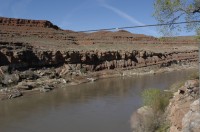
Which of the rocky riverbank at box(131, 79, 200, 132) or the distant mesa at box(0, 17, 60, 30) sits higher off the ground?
the distant mesa at box(0, 17, 60, 30)

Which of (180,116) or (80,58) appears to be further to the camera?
(80,58)

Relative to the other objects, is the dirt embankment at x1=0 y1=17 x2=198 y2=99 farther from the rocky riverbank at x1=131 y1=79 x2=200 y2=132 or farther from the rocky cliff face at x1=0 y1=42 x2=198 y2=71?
the rocky riverbank at x1=131 y1=79 x2=200 y2=132

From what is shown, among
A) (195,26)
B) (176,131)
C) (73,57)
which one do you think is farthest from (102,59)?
(176,131)

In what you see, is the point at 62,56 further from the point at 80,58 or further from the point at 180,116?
the point at 180,116

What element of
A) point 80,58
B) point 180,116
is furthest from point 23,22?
point 180,116

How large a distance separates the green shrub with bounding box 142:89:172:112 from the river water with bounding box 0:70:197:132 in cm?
184

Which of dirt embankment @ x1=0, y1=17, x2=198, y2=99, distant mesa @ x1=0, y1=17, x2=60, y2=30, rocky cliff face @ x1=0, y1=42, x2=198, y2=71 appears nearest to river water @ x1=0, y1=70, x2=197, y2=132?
dirt embankment @ x1=0, y1=17, x2=198, y2=99

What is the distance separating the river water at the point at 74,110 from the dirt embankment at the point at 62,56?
13.7 ft

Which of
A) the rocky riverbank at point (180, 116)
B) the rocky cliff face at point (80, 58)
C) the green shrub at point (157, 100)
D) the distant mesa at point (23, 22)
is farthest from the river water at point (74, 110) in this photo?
the distant mesa at point (23, 22)

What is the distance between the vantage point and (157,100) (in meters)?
19.6

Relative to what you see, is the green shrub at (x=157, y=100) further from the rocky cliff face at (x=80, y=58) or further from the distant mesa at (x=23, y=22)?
the distant mesa at (x=23, y=22)

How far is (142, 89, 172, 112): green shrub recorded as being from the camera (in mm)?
19266

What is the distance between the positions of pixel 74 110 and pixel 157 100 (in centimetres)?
941

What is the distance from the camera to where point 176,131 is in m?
12.6
